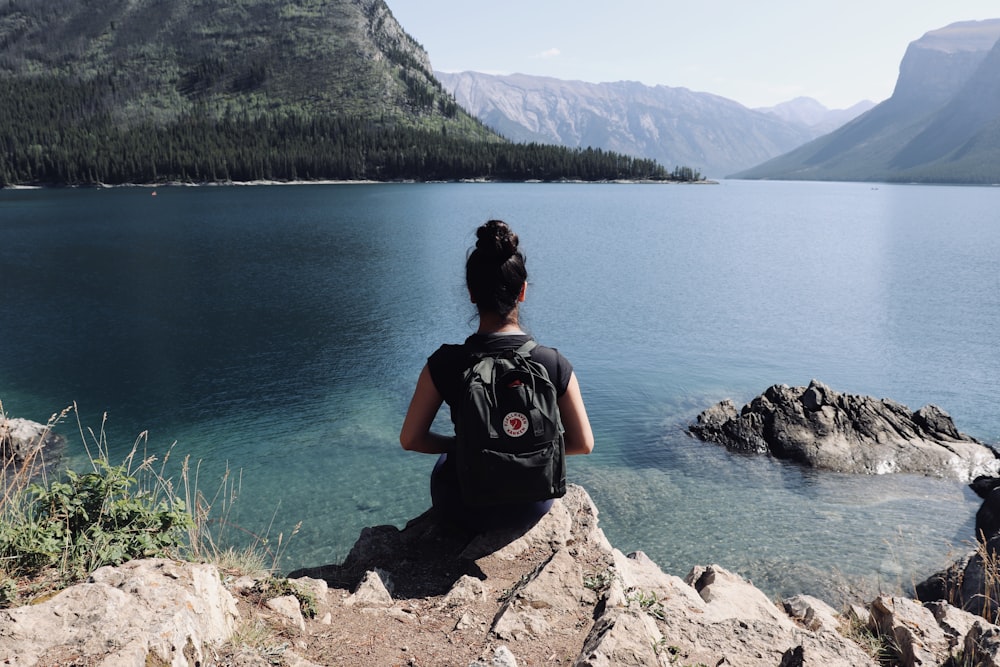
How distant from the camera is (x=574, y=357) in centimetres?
2800

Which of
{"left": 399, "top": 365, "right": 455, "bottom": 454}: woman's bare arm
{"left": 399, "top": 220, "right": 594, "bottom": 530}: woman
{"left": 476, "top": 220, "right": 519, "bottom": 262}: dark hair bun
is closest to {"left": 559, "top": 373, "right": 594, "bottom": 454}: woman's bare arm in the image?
{"left": 399, "top": 220, "right": 594, "bottom": 530}: woman

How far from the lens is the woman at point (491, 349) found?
523 centimetres

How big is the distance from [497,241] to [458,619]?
319 centimetres

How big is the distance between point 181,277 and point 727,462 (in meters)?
39.9

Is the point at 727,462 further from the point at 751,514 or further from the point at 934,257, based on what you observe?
the point at 934,257

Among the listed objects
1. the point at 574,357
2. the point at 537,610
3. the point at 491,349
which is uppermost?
the point at 491,349

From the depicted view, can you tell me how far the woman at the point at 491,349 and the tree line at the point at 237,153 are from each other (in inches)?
6778

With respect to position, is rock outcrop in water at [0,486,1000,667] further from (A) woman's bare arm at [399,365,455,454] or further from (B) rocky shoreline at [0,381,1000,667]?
(A) woman's bare arm at [399,365,455,454]

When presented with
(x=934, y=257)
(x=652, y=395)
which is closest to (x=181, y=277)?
(x=652, y=395)

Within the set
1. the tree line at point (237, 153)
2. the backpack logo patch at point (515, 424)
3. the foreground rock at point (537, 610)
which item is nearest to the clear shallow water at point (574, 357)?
the foreground rock at point (537, 610)

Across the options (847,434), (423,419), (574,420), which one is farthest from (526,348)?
(847,434)

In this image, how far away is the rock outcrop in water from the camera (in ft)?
13.4

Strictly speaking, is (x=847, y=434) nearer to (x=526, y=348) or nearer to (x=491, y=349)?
(x=526, y=348)

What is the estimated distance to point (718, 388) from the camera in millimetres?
24484
